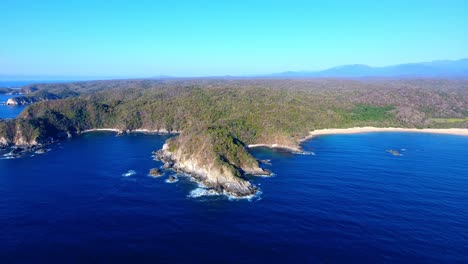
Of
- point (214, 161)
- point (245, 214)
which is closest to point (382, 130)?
point (214, 161)

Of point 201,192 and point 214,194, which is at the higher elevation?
point 201,192

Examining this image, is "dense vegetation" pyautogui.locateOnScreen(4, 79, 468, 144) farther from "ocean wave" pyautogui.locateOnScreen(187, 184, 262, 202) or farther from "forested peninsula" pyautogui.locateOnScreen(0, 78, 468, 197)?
"ocean wave" pyautogui.locateOnScreen(187, 184, 262, 202)

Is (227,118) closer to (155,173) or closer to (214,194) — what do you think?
(155,173)

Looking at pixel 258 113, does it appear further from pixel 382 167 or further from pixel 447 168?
pixel 447 168

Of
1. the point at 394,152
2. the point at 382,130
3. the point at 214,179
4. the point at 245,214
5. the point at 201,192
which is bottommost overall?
the point at 245,214

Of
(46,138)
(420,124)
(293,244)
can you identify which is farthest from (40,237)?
(420,124)

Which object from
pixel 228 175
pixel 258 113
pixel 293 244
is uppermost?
pixel 258 113

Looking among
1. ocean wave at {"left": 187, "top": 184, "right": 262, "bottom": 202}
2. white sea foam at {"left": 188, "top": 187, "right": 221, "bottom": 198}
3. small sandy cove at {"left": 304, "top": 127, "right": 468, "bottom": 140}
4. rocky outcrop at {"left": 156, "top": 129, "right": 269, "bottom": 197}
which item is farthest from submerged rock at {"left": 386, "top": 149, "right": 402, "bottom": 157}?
white sea foam at {"left": 188, "top": 187, "right": 221, "bottom": 198}

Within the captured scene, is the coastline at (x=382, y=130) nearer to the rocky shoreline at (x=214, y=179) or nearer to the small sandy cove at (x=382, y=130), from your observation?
the small sandy cove at (x=382, y=130)
